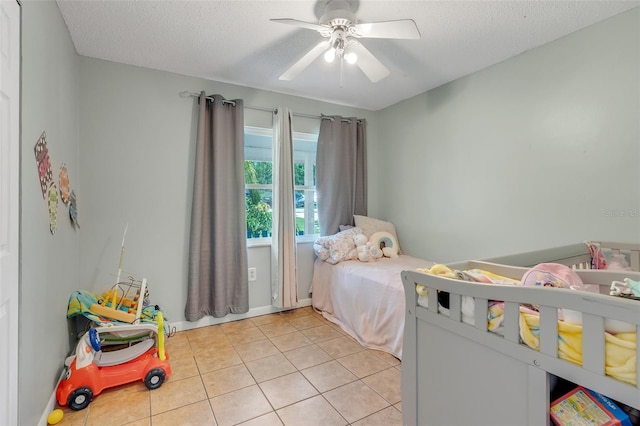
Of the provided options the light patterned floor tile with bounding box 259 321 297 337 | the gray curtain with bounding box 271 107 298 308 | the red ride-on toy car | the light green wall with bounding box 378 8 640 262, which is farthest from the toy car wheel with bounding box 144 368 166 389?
Result: the light green wall with bounding box 378 8 640 262

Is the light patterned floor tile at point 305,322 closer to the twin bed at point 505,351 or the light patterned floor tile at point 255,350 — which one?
the light patterned floor tile at point 255,350

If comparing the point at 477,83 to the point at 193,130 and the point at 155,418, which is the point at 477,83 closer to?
the point at 193,130

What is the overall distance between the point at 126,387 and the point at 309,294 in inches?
73.3

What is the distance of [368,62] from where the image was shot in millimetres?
1942

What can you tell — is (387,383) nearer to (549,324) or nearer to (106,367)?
(549,324)

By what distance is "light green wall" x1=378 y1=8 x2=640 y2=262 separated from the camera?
184cm

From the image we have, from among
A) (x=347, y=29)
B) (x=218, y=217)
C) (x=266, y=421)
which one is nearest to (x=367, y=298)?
(x=266, y=421)

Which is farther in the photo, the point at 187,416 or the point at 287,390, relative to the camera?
the point at 287,390

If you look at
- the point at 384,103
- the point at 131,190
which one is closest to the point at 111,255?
the point at 131,190

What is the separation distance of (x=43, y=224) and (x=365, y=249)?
95.8 inches

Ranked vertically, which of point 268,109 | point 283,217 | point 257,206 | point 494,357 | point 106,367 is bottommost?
point 106,367

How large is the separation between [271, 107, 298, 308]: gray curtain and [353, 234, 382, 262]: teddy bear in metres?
0.67

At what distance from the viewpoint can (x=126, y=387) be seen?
1.89 m
